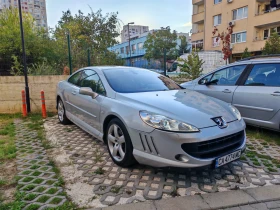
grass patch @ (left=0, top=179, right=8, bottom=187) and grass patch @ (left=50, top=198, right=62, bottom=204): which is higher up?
grass patch @ (left=0, top=179, right=8, bottom=187)

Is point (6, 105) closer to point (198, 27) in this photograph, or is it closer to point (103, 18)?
point (103, 18)

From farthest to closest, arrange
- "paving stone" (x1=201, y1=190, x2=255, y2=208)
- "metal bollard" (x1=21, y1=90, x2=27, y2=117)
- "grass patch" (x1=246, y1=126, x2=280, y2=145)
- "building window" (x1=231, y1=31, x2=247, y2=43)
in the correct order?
1. "building window" (x1=231, y1=31, x2=247, y2=43)
2. "metal bollard" (x1=21, y1=90, x2=27, y2=117)
3. "grass patch" (x1=246, y1=126, x2=280, y2=145)
4. "paving stone" (x1=201, y1=190, x2=255, y2=208)

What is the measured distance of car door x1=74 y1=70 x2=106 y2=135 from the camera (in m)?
3.62

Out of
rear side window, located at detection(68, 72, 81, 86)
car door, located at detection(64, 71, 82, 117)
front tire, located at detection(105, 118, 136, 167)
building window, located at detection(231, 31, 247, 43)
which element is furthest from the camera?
building window, located at detection(231, 31, 247, 43)

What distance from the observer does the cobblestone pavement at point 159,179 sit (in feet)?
8.34

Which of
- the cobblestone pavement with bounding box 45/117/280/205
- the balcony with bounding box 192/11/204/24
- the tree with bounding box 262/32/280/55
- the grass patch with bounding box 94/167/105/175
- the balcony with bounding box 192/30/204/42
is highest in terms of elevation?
the balcony with bounding box 192/11/204/24

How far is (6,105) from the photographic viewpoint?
7043mm

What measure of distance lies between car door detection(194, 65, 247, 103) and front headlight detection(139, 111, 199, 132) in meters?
2.65

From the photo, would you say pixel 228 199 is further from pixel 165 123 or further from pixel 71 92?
→ pixel 71 92

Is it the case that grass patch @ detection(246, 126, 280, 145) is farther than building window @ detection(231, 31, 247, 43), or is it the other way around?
building window @ detection(231, 31, 247, 43)

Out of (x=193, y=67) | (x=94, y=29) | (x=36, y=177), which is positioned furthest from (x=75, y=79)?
(x=94, y=29)

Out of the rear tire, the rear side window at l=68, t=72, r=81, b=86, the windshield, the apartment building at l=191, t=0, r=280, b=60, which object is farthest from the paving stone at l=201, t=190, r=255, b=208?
the apartment building at l=191, t=0, r=280, b=60

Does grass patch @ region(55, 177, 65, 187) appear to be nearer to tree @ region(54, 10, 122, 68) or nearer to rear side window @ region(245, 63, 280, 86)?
rear side window @ region(245, 63, 280, 86)

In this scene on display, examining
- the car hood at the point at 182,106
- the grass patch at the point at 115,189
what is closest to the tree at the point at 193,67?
the car hood at the point at 182,106
